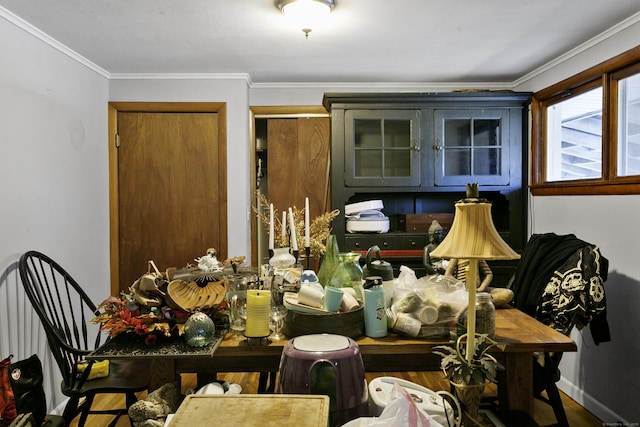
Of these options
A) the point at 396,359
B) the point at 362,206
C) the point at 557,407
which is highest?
the point at 362,206

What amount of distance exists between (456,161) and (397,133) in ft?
1.62

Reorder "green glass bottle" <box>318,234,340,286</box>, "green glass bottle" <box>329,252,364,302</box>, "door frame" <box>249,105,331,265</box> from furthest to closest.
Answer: "door frame" <box>249,105,331,265</box>
"green glass bottle" <box>318,234,340,286</box>
"green glass bottle" <box>329,252,364,302</box>

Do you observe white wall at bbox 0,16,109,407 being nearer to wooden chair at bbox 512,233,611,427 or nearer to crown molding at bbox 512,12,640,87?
wooden chair at bbox 512,233,611,427

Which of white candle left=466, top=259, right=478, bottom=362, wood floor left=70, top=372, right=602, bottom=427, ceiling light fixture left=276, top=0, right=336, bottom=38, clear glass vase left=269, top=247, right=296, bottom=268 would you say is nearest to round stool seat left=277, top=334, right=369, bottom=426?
white candle left=466, top=259, right=478, bottom=362

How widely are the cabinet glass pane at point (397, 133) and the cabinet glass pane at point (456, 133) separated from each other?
29cm

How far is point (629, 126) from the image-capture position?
255 cm

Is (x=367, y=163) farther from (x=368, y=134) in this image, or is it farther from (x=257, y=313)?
(x=257, y=313)

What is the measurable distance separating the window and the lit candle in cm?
205

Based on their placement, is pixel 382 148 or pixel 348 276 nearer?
pixel 348 276

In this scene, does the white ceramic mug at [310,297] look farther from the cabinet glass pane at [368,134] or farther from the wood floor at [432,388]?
the cabinet glass pane at [368,134]

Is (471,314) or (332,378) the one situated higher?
(471,314)

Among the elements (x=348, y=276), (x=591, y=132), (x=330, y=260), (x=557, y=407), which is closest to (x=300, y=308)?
(x=348, y=276)

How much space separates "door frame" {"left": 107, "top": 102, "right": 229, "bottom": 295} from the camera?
349 cm

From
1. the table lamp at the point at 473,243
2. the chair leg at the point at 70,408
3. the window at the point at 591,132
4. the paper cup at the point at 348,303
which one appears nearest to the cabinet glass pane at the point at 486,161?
the window at the point at 591,132
